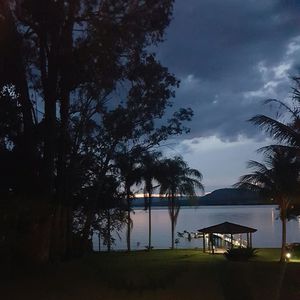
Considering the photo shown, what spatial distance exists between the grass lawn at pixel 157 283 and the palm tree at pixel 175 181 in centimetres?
3257

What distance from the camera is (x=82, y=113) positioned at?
86.2ft

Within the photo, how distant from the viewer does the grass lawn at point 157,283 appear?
12656 millimetres

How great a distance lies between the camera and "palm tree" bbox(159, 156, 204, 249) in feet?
165

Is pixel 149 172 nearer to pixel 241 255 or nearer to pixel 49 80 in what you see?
pixel 241 255

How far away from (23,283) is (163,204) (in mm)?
45391

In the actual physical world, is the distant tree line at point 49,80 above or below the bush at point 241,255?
above

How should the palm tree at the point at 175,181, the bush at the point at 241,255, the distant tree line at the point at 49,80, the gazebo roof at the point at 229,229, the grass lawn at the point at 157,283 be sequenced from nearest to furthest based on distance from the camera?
the grass lawn at the point at 157,283, the distant tree line at the point at 49,80, the bush at the point at 241,255, the gazebo roof at the point at 229,229, the palm tree at the point at 175,181

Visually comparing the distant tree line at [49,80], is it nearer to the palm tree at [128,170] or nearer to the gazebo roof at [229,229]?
the palm tree at [128,170]

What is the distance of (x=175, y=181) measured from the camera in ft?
175

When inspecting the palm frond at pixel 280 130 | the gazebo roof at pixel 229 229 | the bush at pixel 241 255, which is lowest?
the bush at pixel 241 255

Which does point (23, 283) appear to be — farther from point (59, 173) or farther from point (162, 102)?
point (162, 102)

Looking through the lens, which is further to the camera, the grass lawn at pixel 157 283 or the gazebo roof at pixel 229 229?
the gazebo roof at pixel 229 229

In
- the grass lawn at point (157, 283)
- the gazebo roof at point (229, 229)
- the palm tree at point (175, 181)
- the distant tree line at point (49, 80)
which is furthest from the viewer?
the palm tree at point (175, 181)

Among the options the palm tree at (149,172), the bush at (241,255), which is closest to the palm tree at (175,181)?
the palm tree at (149,172)
